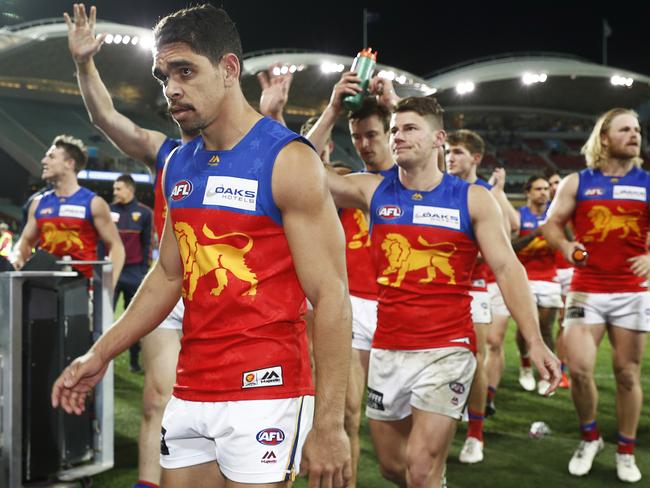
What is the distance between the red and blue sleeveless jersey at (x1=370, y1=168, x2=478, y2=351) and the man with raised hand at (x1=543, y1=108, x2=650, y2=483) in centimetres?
165

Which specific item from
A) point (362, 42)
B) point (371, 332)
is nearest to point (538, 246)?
point (371, 332)

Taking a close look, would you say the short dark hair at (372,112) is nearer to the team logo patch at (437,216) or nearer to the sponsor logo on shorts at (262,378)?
the team logo patch at (437,216)

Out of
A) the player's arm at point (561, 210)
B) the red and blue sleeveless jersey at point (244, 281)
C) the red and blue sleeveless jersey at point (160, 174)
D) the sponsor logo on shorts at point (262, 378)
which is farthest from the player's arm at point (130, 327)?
the player's arm at point (561, 210)

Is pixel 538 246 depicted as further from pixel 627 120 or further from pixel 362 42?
pixel 362 42

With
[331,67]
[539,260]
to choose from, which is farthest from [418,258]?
[331,67]

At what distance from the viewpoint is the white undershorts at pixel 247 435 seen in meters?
2.08

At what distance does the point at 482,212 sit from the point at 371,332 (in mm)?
1412

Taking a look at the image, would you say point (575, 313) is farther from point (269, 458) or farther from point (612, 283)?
point (269, 458)

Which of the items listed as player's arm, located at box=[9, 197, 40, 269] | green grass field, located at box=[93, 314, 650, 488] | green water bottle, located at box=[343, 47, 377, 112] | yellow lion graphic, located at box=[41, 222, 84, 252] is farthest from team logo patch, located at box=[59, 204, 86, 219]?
green water bottle, located at box=[343, 47, 377, 112]

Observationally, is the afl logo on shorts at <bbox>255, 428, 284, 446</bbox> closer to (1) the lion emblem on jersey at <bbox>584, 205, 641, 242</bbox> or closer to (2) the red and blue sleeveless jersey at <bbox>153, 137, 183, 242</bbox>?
(2) the red and blue sleeveless jersey at <bbox>153, 137, 183, 242</bbox>

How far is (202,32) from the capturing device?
2.13 meters

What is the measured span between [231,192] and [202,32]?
0.47m

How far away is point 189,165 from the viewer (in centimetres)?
230

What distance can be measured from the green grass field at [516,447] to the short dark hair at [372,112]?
238 cm
